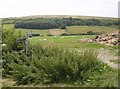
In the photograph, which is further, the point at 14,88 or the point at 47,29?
the point at 47,29

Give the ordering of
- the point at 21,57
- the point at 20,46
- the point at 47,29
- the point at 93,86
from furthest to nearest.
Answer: the point at 47,29 < the point at 20,46 < the point at 21,57 < the point at 93,86

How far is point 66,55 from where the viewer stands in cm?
1169

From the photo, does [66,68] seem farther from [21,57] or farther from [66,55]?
[21,57]

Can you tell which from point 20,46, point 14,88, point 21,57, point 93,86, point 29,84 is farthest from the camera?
point 20,46

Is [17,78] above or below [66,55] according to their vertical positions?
below

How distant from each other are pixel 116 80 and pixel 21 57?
5.45 metres

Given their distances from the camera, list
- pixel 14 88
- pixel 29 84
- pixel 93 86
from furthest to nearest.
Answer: pixel 29 84, pixel 14 88, pixel 93 86

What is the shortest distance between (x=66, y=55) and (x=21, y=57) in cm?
278

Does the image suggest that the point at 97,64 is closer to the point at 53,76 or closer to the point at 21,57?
the point at 53,76

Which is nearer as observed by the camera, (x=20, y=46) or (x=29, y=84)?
(x=29, y=84)

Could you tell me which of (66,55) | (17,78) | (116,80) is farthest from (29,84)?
(116,80)

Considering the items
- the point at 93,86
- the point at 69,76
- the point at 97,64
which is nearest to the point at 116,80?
the point at 93,86

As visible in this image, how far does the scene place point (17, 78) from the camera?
11992mm

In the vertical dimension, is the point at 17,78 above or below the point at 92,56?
below
